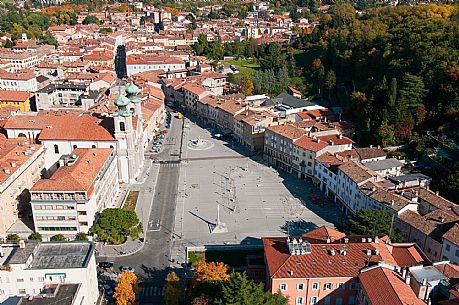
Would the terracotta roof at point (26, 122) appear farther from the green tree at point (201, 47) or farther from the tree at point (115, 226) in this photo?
the green tree at point (201, 47)

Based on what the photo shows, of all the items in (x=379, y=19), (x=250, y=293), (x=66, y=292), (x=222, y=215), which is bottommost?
(x=222, y=215)

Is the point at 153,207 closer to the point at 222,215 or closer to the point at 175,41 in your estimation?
the point at 222,215

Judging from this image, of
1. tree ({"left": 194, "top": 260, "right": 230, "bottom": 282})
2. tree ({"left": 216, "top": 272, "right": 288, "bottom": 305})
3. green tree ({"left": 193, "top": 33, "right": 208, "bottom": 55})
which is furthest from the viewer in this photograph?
green tree ({"left": 193, "top": 33, "right": 208, "bottom": 55})

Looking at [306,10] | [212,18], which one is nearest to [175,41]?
[212,18]

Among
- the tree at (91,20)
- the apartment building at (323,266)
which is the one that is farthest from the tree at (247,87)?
the tree at (91,20)

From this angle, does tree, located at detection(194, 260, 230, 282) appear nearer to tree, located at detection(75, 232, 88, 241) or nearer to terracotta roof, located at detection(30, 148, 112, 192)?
tree, located at detection(75, 232, 88, 241)

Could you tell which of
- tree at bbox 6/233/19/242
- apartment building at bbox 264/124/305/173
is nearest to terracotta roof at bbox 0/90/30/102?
tree at bbox 6/233/19/242
